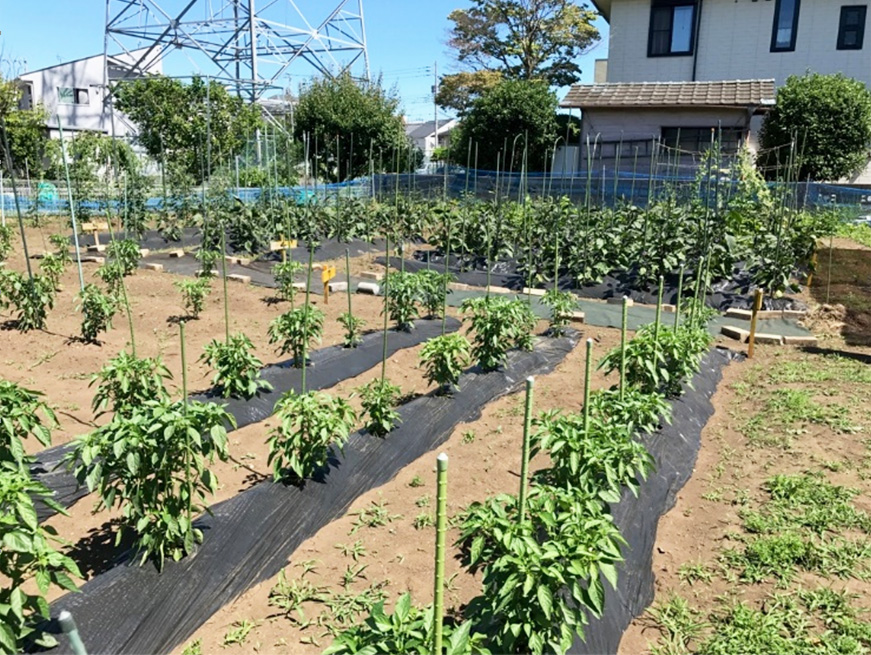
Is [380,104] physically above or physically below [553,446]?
above

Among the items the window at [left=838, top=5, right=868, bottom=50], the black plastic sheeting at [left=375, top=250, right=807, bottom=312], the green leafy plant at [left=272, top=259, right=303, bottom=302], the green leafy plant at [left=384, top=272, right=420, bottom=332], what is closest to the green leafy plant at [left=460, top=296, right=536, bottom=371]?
the green leafy plant at [left=384, top=272, right=420, bottom=332]

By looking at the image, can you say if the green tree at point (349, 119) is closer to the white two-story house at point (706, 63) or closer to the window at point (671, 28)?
the white two-story house at point (706, 63)

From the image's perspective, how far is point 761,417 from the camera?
530 cm

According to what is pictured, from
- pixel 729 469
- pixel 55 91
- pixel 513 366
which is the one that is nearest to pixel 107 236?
pixel 513 366

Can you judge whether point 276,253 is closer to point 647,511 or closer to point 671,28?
point 647,511

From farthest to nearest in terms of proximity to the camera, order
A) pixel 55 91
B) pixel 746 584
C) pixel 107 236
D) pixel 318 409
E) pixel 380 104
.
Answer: pixel 55 91, pixel 380 104, pixel 107 236, pixel 318 409, pixel 746 584

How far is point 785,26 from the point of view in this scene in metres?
17.6

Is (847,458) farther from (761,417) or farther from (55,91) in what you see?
(55,91)

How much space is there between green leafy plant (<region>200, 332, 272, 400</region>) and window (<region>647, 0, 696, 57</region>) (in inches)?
691

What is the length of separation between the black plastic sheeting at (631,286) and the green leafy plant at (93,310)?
184 inches

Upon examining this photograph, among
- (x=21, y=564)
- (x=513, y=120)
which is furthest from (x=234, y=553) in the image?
(x=513, y=120)

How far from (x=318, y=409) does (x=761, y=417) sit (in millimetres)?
3630

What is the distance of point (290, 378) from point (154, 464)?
262cm

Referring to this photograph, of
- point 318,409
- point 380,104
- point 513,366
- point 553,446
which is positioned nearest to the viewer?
point 553,446
